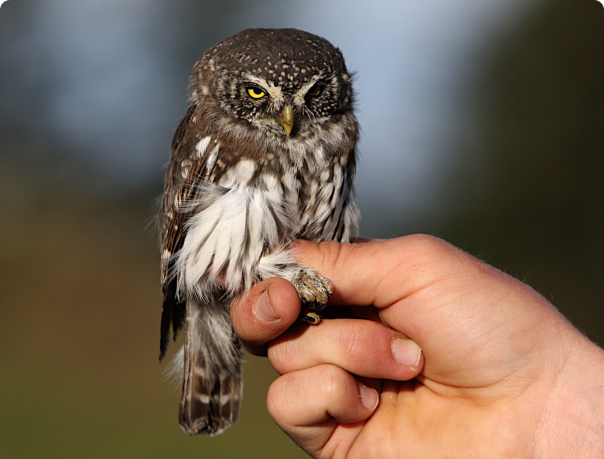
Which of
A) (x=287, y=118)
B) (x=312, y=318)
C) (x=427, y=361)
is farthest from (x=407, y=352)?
(x=287, y=118)

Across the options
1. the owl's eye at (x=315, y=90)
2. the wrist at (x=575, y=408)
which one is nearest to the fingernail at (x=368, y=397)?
the wrist at (x=575, y=408)

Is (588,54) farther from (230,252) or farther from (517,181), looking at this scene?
(230,252)

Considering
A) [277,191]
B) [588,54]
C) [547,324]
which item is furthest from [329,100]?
[588,54]

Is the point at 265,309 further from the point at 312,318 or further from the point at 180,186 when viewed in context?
the point at 180,186

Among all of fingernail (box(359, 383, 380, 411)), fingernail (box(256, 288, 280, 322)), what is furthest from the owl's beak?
fingernail (box(359, 383, 380, 411))

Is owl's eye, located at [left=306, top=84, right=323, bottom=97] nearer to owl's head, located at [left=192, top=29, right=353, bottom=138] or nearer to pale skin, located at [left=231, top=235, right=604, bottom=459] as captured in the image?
owl's head, located at [left=192, top=29, right=353, bottom=138]

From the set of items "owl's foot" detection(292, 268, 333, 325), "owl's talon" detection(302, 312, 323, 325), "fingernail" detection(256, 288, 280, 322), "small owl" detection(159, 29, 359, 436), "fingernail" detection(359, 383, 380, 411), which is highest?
"small owl" detection(159, 29, 359, 436)
